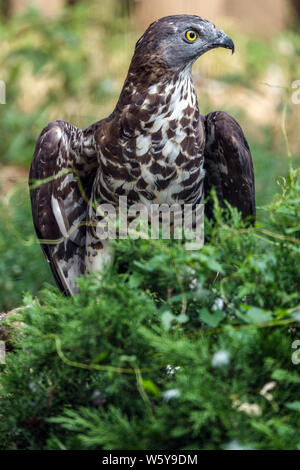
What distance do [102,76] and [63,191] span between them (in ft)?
15.7

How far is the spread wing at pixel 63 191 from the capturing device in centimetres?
314

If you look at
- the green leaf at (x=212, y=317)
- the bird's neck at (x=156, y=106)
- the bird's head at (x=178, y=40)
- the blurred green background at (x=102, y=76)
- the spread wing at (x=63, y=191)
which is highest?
the blurred green background at (x=102, y=76)

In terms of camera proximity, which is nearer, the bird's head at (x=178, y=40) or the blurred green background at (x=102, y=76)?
the bird's head at (x=178, y=40)

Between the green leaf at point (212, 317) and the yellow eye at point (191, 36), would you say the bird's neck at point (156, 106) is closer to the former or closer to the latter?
the yellow eye at point (191, 36)

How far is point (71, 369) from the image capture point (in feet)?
6.73

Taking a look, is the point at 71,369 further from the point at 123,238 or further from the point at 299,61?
the point at 299,61

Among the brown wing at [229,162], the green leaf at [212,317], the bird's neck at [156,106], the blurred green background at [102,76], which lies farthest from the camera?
the blurred green background at [102,76]

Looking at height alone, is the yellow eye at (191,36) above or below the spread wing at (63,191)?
above

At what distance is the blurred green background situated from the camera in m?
6.73

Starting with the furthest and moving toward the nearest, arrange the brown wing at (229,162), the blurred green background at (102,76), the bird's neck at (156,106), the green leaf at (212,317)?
the blurred green background at (102,76)
the brown wing at (229,162)
the bird's neck at (156,106)
the green leaf at (212,317)

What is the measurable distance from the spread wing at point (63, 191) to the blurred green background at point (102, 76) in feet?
6.07

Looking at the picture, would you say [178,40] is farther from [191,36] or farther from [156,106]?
[156,106]

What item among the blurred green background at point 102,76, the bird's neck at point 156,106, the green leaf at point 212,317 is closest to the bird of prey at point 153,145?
the bird's neck at point 156,106

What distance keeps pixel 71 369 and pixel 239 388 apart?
0.56 meters
